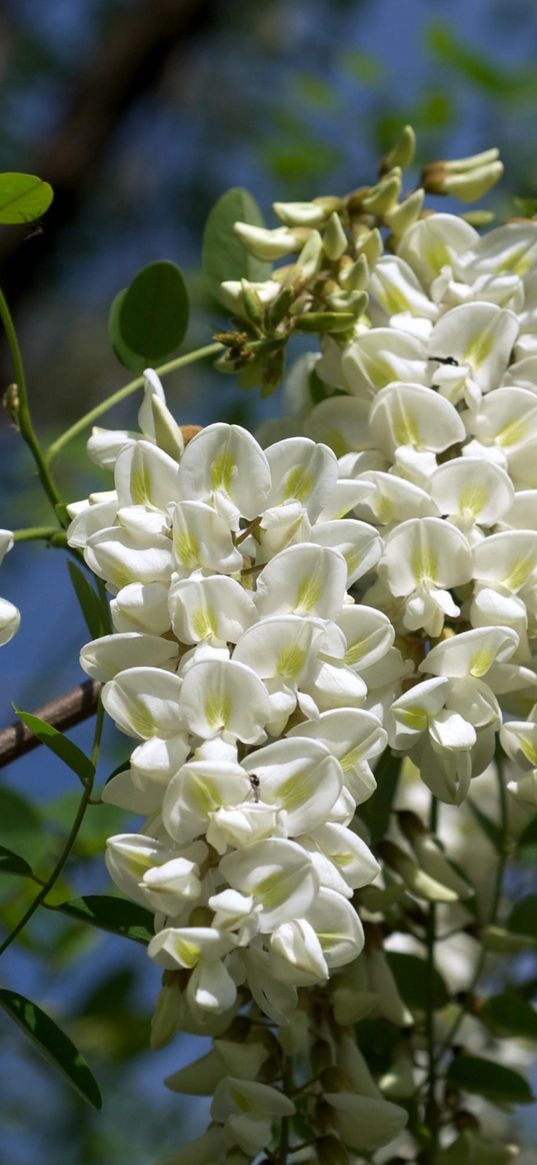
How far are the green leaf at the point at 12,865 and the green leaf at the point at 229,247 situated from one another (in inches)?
19.7

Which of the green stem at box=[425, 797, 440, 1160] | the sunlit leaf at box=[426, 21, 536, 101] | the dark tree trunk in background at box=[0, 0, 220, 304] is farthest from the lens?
the dark tree trunk in background at box=[0, 0, 220, 304]

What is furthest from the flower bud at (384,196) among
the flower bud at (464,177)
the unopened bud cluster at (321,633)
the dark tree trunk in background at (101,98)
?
the dark tree trunk in background at (101,98)

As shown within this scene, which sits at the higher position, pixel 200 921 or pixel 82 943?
pixel 200 921

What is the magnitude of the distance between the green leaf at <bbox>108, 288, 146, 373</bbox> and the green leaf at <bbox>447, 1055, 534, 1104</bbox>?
2.07 feet

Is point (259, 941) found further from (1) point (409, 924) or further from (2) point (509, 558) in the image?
(1) point (409, 924)

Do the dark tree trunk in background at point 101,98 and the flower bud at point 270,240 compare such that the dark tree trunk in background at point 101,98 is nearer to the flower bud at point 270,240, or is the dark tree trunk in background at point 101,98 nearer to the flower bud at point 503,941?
the flower bud at point 270,240

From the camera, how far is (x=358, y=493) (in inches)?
Result: 32.9

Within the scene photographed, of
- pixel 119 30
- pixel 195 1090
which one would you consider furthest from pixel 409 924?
pixel 119 30

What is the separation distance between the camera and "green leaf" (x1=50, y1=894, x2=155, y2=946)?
83 centimetres

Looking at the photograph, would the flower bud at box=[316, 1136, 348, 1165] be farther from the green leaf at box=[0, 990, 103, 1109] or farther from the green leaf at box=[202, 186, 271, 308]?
the green leaf at box=[202, 186, 271, 308]

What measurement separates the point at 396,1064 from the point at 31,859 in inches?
13.3

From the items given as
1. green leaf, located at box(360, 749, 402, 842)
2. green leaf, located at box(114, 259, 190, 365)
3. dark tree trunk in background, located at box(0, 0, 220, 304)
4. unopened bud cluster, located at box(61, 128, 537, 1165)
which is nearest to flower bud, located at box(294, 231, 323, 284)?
unopened bud cluster, located at box(61, 128, 537, 1165)

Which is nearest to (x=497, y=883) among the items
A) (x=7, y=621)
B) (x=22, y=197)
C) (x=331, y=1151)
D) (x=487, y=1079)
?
(x=487, y=1079)

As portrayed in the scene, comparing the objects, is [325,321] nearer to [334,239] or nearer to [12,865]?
[334,239]
